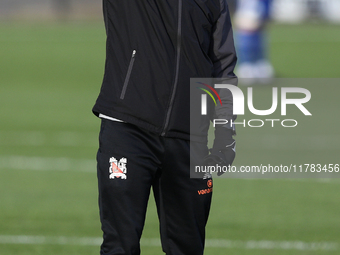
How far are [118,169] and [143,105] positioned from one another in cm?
38

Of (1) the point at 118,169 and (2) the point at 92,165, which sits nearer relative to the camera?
(1) the point at 118,169

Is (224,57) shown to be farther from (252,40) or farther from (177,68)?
(252,40)

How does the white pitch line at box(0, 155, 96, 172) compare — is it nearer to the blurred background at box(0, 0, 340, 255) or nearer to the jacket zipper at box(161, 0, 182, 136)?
the blurred background at box(0, 0, 340, 255)

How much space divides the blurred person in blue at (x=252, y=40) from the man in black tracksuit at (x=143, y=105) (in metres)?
16.1

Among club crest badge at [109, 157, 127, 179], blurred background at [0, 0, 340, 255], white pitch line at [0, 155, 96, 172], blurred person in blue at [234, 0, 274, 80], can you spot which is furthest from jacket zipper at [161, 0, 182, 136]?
blurred person in blue at [234, 0, 274, 80]

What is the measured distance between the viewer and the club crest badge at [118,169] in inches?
151

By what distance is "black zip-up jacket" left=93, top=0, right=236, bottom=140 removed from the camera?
387 cm

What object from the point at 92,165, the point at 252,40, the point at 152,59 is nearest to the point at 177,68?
the point at 152,59

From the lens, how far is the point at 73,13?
130ft

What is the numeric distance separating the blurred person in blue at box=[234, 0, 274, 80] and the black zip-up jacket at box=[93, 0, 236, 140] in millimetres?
16088

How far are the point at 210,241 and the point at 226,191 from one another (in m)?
2.17

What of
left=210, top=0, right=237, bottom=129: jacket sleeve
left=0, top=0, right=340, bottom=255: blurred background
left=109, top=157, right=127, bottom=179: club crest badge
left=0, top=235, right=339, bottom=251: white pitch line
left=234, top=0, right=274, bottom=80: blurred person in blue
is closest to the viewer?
left=109, top=157, right=127, bottom=179: club crest badge

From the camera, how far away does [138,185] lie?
12.7 feet

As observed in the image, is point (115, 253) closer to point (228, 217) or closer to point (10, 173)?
point (228, 217)
